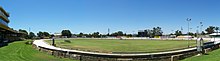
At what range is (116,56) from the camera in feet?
87.4

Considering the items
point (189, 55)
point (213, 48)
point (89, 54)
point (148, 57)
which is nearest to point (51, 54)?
point (89, 54)

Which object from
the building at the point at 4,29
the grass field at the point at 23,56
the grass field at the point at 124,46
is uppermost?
the building at the point at 4,29

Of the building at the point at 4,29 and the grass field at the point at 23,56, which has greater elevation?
the building at the point at 4,29

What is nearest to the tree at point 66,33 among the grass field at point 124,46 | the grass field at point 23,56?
the grass field at point 124,46

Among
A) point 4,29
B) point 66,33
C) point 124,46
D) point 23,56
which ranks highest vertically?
point 66,33

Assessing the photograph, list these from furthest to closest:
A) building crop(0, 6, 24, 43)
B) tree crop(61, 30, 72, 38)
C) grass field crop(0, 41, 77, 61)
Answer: tree crop(61, 30, 72, 38)
building crop(0, 6, 24, 43)
grass field crop(0, 41, 77, 61)

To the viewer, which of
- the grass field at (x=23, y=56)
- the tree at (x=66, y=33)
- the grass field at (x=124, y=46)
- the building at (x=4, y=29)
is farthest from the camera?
the tree at (x=66, y=33)

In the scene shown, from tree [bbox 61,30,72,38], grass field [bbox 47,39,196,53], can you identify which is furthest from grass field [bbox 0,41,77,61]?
tree [bbox 61,30,72,38]

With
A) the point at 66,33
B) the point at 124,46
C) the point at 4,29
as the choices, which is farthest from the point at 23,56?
the point at 66,33

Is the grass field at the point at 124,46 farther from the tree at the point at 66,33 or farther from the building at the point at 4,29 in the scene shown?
the tree at the point at 66,33

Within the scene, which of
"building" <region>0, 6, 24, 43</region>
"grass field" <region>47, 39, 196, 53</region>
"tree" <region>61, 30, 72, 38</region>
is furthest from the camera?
"tree" <region>61, 30, 72, 38</region>

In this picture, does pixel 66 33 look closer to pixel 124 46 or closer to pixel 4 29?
pixel 4 29

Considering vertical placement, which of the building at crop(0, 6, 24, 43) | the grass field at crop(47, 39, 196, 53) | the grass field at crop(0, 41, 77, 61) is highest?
the building at crop(0, 6, 24, 43)

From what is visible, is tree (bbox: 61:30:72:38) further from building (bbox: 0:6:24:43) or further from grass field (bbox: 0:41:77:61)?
grass field (bbox: 0:41:77:61)
